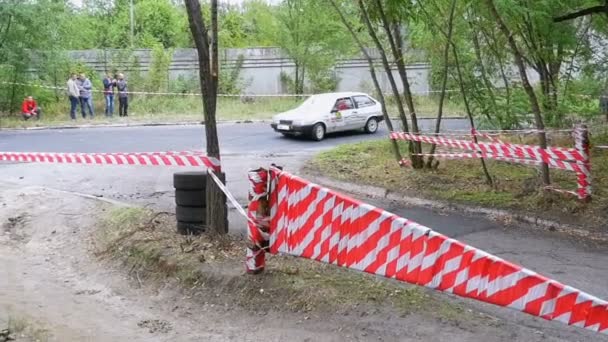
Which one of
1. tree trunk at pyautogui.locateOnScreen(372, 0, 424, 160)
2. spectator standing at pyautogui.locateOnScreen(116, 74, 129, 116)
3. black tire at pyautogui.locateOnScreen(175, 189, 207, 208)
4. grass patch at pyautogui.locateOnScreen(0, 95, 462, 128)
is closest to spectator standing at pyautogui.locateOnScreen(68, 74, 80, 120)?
grass patch at pyautogui.locateOnScreen(0, 95, 462, 128)

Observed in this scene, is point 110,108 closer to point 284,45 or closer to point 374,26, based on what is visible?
point 284,45

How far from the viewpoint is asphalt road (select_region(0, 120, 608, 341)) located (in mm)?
7621

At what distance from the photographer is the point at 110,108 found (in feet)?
92.1

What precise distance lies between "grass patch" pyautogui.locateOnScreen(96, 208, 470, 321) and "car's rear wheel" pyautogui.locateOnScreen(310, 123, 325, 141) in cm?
1253

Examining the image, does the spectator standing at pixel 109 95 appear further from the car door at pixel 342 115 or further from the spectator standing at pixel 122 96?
the car door at pixel 342 115

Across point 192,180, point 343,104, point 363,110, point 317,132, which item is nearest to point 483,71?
point 192,180

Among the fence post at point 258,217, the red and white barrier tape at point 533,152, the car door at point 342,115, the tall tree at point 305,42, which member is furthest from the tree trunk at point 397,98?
the tall tree at point 305,42

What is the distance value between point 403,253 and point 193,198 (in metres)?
3.43

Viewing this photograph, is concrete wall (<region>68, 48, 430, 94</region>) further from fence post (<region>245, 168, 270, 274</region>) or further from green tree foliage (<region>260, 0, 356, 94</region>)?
fence post (<region>245, 168, 270, 274</region>)

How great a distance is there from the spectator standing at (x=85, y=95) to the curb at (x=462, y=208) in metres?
16.2

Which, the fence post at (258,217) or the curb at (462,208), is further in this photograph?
the curb at (462,208)

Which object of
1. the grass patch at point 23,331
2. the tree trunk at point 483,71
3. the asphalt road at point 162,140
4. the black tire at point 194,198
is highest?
the tree trunk at point 483,71

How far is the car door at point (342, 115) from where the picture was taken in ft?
71.2

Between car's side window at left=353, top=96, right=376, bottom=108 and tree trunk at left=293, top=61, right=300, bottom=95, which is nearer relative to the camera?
car's side window at left=353, top=96, right=376, bottom=108
